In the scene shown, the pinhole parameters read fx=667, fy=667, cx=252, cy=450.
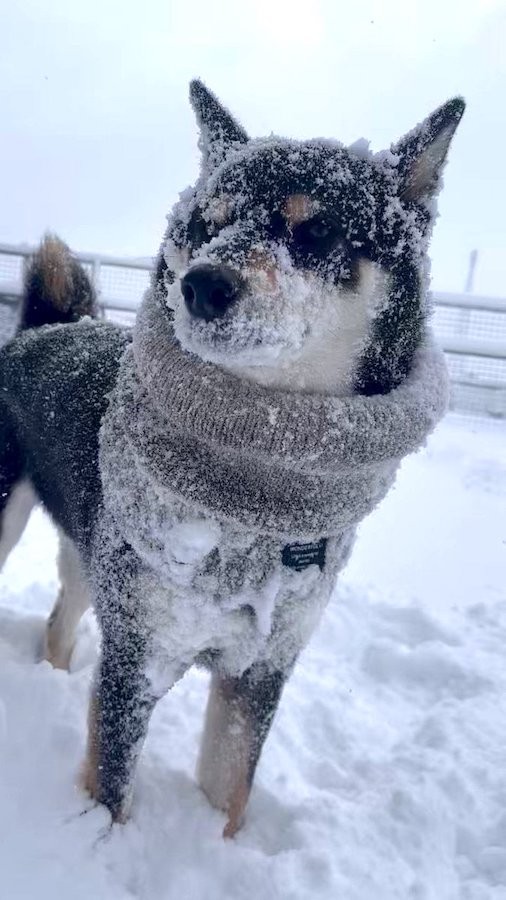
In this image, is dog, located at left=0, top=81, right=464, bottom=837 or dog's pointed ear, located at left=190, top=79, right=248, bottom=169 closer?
dog, located at left=0, top=81, right=464, bottom=837

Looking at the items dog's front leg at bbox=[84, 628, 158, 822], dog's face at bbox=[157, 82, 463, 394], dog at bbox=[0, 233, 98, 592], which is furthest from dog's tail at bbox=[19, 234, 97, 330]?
dog's front leg at bbox=[84, 628, 158, 822]

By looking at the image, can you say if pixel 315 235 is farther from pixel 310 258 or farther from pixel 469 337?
pixel 469 337

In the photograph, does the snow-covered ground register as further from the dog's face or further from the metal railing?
the metal railing

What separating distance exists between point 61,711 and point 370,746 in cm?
86

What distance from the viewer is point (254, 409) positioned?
1.04 m

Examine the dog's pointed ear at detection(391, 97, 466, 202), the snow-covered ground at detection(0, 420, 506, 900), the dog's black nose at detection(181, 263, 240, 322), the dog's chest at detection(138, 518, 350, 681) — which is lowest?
the snow-covered ground at detection(0, 420, 506, 900)

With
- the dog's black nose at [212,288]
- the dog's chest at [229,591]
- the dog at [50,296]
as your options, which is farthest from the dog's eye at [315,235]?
the dog at [50,296]

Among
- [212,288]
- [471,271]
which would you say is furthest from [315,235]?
[471,271]

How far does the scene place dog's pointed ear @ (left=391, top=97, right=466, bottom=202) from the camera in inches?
43.6

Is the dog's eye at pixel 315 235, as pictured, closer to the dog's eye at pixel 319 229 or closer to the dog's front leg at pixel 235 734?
the dog's eye at pixel 319 229

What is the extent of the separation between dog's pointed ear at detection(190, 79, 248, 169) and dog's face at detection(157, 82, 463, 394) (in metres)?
0.12

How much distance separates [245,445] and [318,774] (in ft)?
3.79

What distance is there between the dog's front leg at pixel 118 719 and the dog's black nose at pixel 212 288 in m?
0.64

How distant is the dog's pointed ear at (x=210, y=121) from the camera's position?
127cm
